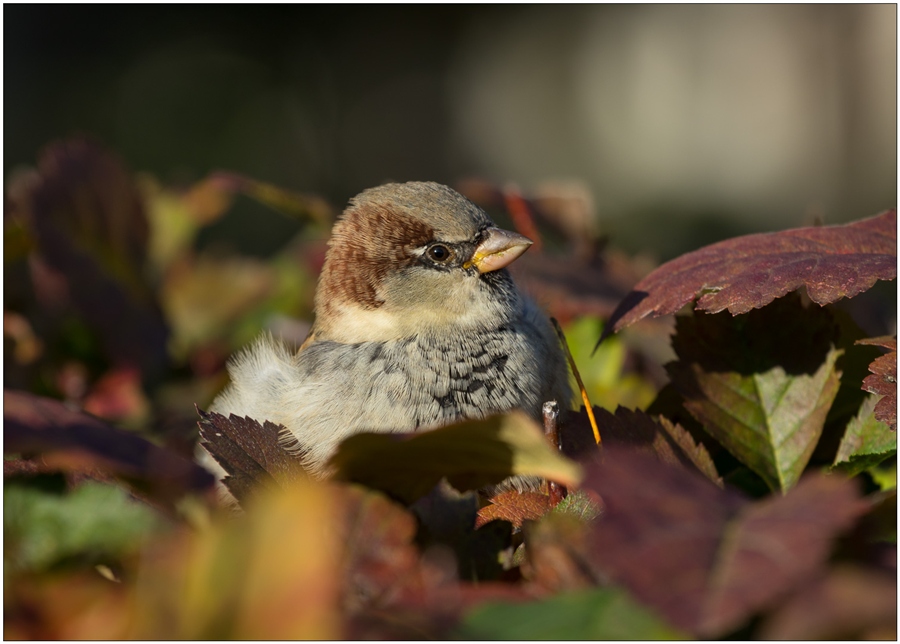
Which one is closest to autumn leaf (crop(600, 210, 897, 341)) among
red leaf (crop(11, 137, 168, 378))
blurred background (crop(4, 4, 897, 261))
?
red leaf (crop(11, 137, 168, 378))

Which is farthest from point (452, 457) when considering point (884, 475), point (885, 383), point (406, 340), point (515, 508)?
point (406, 340)

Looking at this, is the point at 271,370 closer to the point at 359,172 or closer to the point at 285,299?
the point at 285,299

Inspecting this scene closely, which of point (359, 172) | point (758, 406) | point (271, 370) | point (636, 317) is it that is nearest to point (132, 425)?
point (271, 370)

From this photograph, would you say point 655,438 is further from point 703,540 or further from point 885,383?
point 703,540

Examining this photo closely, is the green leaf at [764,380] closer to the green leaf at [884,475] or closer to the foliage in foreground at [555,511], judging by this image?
the foliage in foreground at [555,511]

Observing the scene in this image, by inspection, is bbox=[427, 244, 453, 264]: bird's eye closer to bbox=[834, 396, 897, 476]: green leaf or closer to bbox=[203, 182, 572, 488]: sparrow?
bbox=[203, 182, 572, 488]: sparrow

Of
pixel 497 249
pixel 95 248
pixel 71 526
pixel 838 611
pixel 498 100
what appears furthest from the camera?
pixel 498 100
